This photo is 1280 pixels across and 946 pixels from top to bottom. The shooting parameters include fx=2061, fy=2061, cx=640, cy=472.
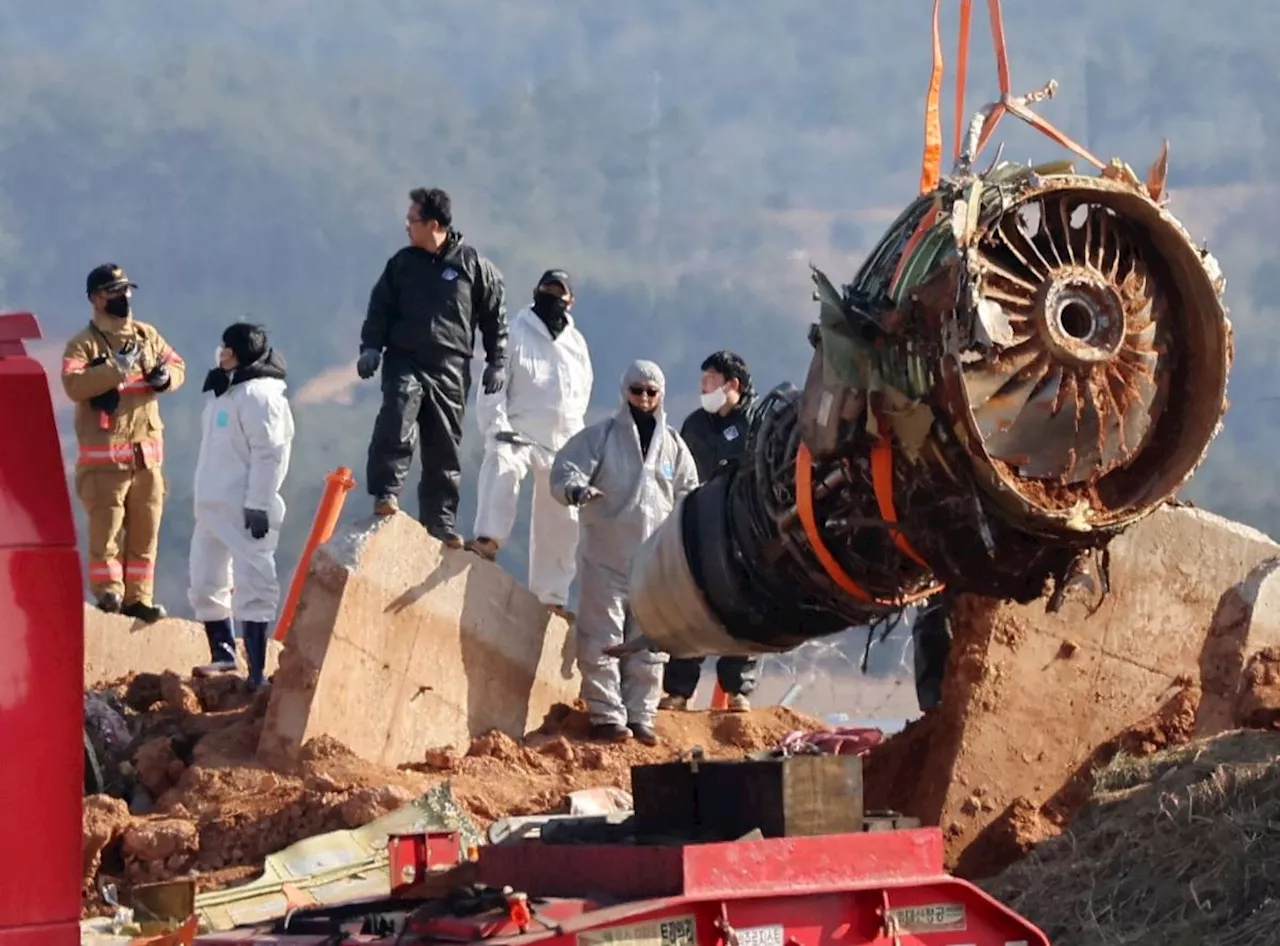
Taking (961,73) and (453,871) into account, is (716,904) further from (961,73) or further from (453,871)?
(961,73)

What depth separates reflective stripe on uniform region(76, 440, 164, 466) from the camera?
41.0 ft

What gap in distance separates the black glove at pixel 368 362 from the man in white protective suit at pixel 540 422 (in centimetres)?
92

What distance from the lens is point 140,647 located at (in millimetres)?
12984

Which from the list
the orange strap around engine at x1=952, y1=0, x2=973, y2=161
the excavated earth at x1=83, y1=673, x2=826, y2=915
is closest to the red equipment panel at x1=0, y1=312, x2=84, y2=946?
the orange strap around engine at x1=952, y1=0, x2=973, y2=161

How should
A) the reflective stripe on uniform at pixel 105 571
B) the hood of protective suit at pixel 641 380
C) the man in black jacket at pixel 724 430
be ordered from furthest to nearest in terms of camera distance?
the reflective stripe on uniform at pixel 105 571 → the man in black jacket at pixel 724 430 → the hood of protective suit at pixel 641 380

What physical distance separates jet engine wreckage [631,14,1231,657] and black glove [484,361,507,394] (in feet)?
17.7

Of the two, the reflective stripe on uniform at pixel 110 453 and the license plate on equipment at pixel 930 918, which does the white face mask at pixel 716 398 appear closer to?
the reflective stripe on uniform at pixel 110 453

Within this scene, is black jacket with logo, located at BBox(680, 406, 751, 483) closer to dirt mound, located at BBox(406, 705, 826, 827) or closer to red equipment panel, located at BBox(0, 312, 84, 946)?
dirt mound, located at BBox(406, 705, 826, 827)

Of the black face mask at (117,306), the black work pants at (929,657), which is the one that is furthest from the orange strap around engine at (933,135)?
the black face mask at (117,306)

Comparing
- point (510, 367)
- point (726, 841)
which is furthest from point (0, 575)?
point (510, 367)

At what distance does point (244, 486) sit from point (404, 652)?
170 centimetres

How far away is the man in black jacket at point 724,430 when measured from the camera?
1205cm

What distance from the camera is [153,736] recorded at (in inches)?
441

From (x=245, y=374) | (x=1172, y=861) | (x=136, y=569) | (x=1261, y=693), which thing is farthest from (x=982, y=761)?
(x=136, y=569)
